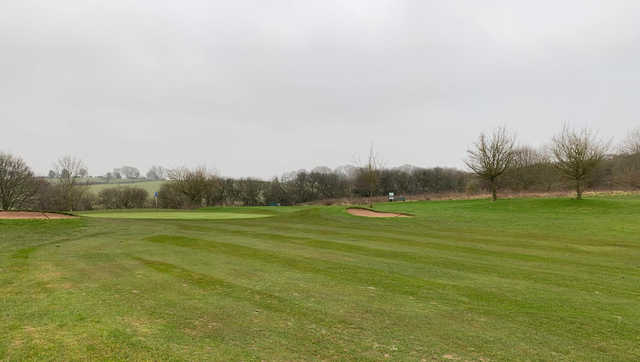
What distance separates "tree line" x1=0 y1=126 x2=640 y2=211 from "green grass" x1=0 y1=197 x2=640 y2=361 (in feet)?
88.2

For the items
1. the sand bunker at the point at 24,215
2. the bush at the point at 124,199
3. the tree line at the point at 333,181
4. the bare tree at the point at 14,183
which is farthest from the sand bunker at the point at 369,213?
the bare tree at the point at 14,183

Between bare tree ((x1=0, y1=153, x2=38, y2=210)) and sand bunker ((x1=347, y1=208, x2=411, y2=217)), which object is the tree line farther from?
sand bunker ((x1=347, y1=208, x2=411, y2=217))

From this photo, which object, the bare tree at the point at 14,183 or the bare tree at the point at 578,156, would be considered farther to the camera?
the bare tree at the point at 14,183

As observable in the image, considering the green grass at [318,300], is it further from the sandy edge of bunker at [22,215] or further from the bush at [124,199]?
the bush at [124,199]

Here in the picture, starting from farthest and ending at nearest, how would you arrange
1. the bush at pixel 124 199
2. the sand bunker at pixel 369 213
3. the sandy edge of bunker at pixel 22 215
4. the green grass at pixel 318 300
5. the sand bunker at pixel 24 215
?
1. the bush at pixel 124 199
2. the sand bunker at pixel 369 213
3. the sand bunker at pixel 24 215
4. the sandy edge of bunker at pixel 22 215
5. the green grass at pixel 318 300

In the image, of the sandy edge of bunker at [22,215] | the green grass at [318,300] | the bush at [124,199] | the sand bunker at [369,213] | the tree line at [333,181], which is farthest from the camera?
the bush at [124,199]

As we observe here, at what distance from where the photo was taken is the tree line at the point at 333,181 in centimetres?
4200

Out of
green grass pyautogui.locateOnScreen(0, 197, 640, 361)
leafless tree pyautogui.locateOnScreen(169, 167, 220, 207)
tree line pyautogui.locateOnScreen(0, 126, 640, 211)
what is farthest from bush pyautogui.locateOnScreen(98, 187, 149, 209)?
green grass pyautogui.locateOnScreen(0, 197, 640, 361)

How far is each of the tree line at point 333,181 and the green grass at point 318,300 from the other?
1058 inches

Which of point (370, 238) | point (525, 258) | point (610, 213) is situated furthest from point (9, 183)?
point (610, 213)

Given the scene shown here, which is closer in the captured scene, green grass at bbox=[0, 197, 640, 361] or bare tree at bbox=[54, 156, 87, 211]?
green grass at bbox=[0, 197, 640, 361]

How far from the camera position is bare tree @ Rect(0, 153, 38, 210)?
5572cm

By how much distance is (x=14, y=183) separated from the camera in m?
57.1

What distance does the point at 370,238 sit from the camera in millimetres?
18641
